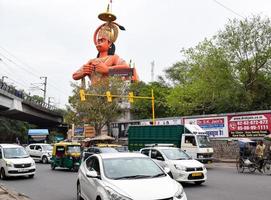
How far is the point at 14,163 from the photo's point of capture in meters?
18.6

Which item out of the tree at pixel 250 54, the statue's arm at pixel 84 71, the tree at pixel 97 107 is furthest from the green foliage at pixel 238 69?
the statue's arm at pixel 84 71

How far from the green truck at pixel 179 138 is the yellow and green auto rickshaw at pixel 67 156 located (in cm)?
708

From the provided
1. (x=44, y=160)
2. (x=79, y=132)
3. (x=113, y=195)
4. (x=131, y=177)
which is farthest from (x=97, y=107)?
(x=113, y=195)

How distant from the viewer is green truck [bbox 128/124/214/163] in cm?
2553

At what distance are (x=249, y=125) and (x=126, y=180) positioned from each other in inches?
1014

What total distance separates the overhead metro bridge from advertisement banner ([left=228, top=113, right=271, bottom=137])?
81.0 ft

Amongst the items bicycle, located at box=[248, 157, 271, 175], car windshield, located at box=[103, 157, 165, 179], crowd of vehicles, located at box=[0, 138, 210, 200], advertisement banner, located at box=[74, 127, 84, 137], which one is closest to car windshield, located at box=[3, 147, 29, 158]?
crowd of vehicles, located at box=[0, 138, 210, 200]

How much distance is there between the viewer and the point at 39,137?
187 feet

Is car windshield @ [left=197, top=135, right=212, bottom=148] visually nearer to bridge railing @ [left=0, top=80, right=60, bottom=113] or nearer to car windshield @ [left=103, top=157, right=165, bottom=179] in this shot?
car windshield @ [left=103, top=157, right=165, bottom=179]

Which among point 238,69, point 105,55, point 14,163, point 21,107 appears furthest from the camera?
point 105,55

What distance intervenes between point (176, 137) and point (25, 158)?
11608mm

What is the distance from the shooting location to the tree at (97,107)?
46.8m

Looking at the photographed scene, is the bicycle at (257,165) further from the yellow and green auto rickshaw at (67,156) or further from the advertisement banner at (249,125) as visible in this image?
the advertisement banner at (249,125)

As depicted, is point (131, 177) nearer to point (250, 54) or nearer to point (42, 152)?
point (42, 152)
